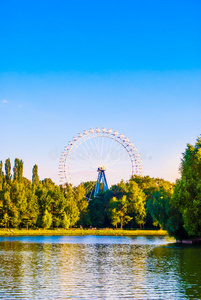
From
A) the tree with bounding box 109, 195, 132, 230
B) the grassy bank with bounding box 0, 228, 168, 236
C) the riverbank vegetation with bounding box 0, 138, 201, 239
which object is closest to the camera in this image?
the riverbank vegetation with bounding box 0, 138, 201, 239

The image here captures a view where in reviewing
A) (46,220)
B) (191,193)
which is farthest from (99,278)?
(46,220)

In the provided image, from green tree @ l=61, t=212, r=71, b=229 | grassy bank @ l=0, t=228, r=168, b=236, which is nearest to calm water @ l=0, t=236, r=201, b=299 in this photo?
grassy bank @ l=0, t=228, r=168, b=236

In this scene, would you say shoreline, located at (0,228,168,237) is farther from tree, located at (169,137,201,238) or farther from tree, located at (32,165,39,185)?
tree, located at (169,137,201,238)

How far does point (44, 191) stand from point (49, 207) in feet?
12.1

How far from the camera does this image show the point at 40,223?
70.8 metres

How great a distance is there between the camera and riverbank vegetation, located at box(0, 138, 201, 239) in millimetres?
38500

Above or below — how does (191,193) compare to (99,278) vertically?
above

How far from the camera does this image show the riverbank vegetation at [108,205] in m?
38.5

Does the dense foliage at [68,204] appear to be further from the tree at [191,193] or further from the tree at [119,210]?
the tree at [191,193]

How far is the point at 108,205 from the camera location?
89.0 metres

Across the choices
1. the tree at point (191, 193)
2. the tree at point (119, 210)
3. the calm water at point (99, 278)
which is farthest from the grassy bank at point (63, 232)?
the calm water at point (99, 278)

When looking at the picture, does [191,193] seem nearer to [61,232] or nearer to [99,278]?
[99,278]

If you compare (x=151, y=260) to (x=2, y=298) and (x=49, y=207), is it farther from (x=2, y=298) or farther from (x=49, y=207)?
(x=49, y=207)

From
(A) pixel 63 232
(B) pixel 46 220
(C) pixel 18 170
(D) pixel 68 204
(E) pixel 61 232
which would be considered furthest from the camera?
(C) pixel 18 170
